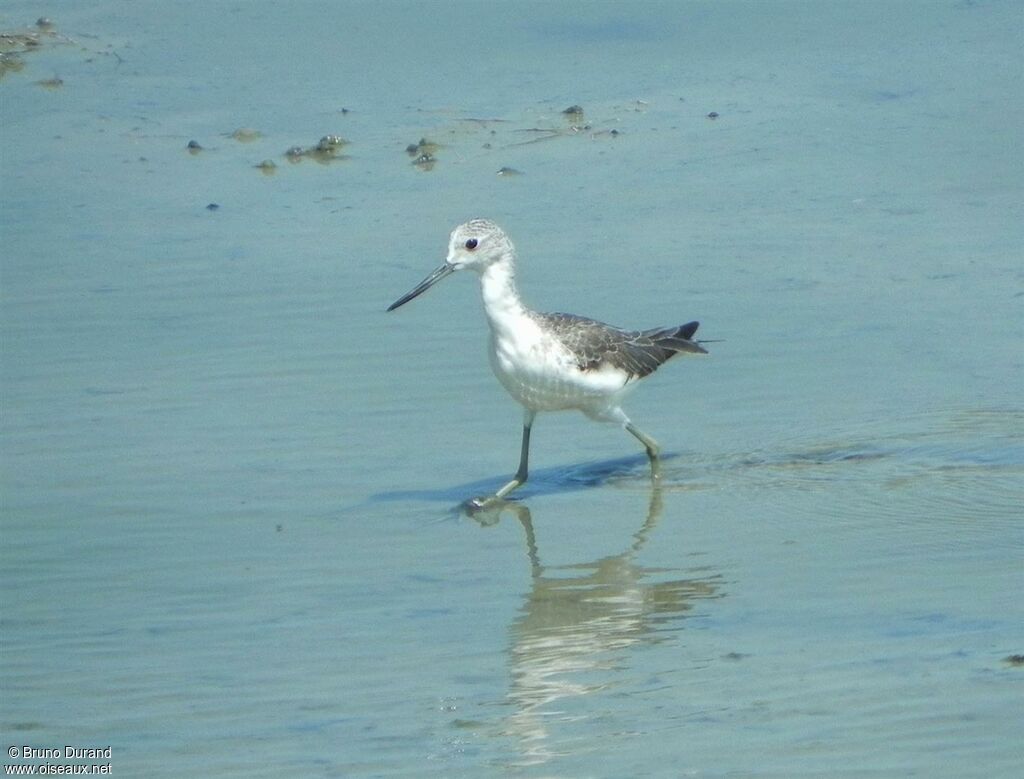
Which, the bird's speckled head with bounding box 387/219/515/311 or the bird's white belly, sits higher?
the bird's speckled head with bounding box 387/219/515/311

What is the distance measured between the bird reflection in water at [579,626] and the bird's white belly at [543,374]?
2.59 feet

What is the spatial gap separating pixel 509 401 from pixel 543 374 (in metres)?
0.95

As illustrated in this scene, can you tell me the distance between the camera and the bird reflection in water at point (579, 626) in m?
5.66

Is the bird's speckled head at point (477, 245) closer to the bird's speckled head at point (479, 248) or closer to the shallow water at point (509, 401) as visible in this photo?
the bird's speckled head at point (479, 248)

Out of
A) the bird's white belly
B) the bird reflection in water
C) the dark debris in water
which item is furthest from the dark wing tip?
the dark debris in water

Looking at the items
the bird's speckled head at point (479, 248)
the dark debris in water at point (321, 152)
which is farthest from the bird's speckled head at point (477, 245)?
the dark debris in water at point (321, 152)

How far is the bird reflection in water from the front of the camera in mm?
5660

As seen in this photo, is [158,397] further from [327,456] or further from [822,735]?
[822,735]

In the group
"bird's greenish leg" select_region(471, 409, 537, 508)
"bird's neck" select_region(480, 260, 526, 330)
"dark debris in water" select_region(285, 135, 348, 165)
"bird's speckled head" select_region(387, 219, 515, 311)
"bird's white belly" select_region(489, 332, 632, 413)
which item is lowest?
"bird's greenish leg" select_region(471, 409, 537, 508)

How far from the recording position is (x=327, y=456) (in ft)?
26.7

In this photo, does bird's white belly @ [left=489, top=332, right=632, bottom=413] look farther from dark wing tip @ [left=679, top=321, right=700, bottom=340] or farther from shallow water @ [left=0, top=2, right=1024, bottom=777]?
dark wing tip @ [left=679, top=321, right=700, bottom=340]

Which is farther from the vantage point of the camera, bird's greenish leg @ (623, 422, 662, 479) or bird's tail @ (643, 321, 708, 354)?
bird's tail @ (643, 321, 708, 354)

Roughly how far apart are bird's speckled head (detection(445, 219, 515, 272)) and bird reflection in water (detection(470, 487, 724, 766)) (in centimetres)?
136

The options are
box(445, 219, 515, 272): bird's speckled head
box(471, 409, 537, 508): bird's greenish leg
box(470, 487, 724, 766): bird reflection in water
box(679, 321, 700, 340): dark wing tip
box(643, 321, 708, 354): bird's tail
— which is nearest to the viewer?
box(470, 487, 724, 766): bird reflection in water
